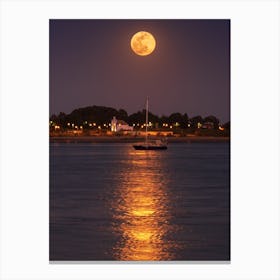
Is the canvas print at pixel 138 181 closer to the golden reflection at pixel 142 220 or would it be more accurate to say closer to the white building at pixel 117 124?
the golden reflection at pixel 142 220

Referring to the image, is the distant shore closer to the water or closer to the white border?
the water

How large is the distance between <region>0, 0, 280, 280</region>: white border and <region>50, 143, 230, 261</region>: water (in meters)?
1.38

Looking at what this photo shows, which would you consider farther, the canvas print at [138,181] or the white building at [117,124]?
the white building at [117,124]

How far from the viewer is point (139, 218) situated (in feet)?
30.8

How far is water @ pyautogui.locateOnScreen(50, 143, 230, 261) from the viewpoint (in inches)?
264
